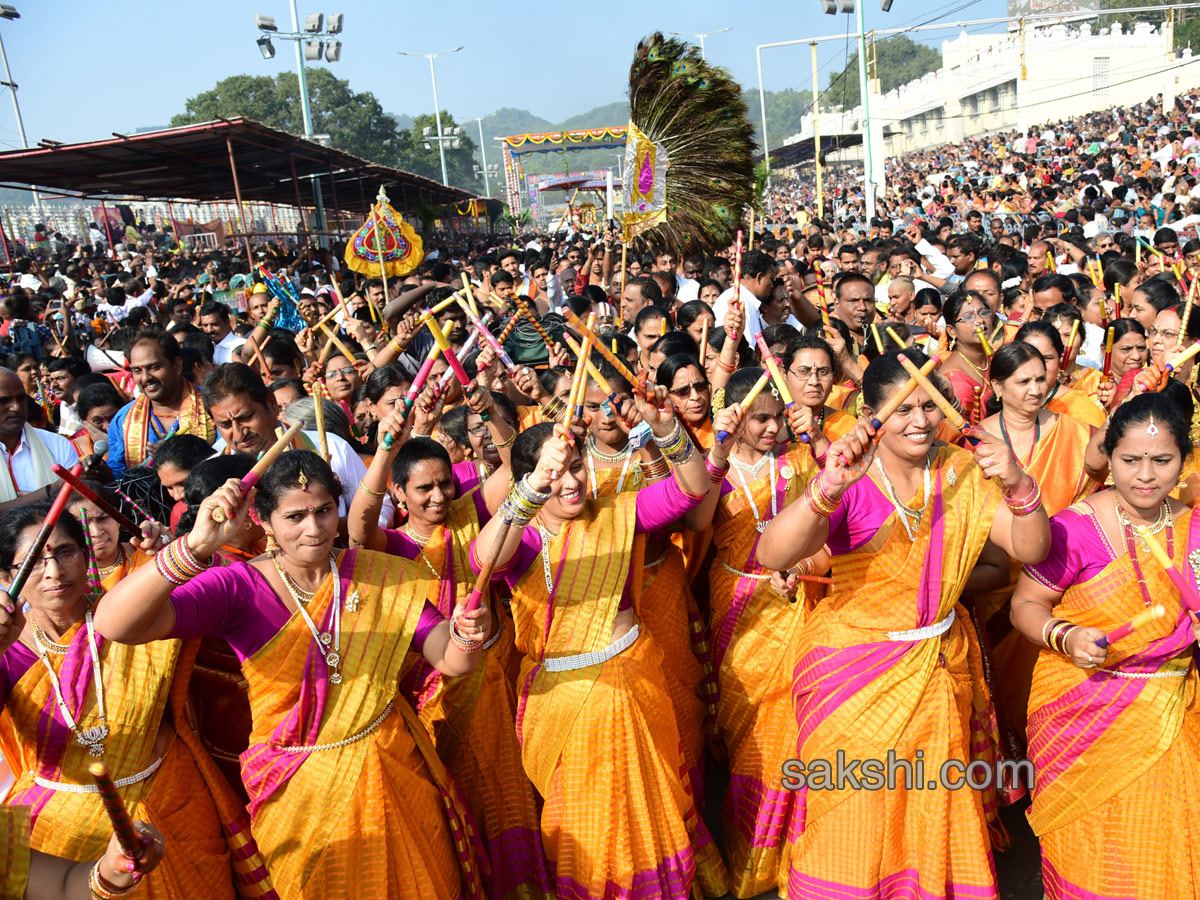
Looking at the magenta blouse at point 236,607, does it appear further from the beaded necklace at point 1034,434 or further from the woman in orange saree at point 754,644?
the beaded necklace at point 1034,434

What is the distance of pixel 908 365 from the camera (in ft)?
8.13

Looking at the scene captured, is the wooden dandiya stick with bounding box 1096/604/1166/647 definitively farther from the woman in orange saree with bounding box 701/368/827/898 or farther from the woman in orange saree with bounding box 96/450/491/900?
the woman in orange saree with bounding box 96/450/491/900

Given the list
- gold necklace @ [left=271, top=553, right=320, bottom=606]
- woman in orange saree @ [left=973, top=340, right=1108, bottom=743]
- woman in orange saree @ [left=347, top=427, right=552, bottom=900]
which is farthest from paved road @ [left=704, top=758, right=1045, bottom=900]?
gold necklace @ [left=271, top=553, right=320, bottom=606]

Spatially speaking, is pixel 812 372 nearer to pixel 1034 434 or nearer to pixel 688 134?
pixel 1034 434

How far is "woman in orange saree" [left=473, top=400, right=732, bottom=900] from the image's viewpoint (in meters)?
3.00

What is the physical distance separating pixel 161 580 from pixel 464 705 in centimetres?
137

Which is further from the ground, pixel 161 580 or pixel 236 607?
pixel 161 580

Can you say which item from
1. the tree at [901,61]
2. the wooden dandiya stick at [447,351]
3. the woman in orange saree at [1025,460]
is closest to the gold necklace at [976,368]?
the woman in orange saree at [1025,460]

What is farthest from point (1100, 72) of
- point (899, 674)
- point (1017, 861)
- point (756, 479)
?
point (899, 674)

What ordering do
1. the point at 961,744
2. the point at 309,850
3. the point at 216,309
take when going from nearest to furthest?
the point at 309,850, the point at 961,744, the point at 216,309

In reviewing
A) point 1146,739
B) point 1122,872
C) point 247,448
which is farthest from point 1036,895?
point 247,448

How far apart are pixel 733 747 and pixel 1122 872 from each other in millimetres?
1321

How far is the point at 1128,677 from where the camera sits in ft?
9.10

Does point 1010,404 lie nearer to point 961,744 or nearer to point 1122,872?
point 961,744
